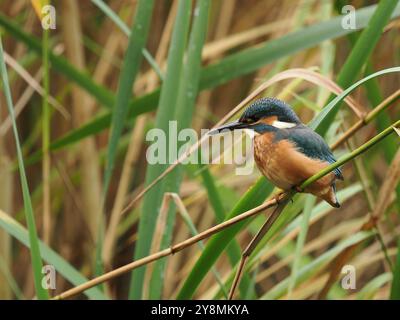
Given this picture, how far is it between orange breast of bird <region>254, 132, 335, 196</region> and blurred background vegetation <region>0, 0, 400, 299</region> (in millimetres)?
163

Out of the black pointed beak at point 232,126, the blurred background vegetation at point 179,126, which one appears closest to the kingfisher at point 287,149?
the black pointed beak at point 232,126

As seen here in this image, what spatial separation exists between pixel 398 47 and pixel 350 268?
79cm

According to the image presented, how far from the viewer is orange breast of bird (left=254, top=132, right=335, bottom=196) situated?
1103mm

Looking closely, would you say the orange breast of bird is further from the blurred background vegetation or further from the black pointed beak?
the blurred background vegetation

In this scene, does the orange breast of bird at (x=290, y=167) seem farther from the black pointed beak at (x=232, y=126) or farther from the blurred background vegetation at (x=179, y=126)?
the blurred background vegetation at (x=179, y=126)

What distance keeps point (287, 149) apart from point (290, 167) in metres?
0.05

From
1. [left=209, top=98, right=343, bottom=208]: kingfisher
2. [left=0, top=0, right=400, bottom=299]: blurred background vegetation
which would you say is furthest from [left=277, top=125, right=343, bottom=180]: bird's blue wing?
[left=0, top=0, right=400, bottom=299]: blurred background vegetation

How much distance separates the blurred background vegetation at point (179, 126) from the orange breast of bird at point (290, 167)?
0.16 meters

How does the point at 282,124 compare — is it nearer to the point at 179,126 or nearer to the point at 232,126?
the point at 232,126

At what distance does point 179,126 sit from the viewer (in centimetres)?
136

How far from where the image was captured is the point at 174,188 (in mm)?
1400

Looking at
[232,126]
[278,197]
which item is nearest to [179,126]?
[232,126]
